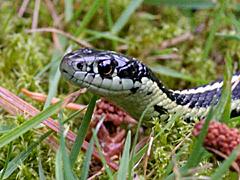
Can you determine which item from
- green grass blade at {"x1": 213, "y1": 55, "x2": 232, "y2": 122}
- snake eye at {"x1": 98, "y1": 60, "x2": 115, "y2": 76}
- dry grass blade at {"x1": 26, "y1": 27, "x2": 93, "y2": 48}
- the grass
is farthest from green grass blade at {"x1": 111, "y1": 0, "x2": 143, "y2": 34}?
green grass blade at {"x1": 213, "y1": 55, "x2": 232, "y2": 122}

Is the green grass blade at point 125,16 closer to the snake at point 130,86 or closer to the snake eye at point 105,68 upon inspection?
the snake at point 130,86

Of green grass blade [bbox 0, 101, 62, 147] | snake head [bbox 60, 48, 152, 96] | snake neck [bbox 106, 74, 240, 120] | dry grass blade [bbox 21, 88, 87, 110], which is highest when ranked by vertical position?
snake head [bbox 60, 48, 152, 96]

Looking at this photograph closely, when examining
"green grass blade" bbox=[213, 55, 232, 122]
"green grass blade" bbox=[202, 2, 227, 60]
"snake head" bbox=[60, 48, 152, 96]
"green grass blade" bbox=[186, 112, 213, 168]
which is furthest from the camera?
"green grass blade" bbox=[202, 2, 227, 60]

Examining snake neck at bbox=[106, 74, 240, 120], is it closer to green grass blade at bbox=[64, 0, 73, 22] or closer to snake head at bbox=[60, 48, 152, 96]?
snake head at bbox=[60, 48, 152, 96]

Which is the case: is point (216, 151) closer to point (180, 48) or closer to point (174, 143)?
point (174, 143)

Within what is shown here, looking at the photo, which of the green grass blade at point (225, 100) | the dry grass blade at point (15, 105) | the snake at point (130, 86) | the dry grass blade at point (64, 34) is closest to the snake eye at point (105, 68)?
the snake at point (130, 86)

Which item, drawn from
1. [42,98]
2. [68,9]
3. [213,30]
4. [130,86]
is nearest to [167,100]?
[130,86]

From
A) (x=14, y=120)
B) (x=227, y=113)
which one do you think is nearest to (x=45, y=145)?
(x=14, y=120)
